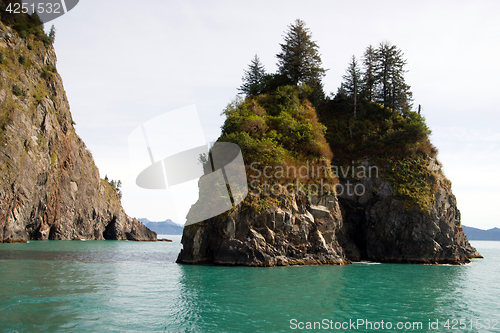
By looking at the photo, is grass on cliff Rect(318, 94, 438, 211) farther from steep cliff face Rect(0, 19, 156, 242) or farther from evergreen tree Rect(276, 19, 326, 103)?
steep cliff face Rect(0, 19, 156, 242)

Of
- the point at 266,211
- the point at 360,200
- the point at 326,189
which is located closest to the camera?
the point at 266,211

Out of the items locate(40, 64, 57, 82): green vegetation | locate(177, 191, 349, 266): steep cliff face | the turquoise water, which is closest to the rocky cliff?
locate(177, 191, 349, 266): steep cliff face

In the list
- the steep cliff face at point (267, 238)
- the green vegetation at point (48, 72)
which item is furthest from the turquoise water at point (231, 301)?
the green vegetation at point (48, 72)

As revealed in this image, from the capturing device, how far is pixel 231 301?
1764cm

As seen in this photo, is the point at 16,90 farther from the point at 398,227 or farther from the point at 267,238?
the point at 398,227

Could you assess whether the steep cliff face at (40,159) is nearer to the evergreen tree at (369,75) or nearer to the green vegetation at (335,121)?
the green vegetation at (335,121)

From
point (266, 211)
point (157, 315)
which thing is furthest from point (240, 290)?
point (266, 211)

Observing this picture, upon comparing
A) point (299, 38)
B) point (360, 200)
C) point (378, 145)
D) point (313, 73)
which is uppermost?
point (299, 38)

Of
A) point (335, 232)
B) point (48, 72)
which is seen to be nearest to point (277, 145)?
point (335, 232)

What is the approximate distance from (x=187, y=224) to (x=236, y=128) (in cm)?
1366

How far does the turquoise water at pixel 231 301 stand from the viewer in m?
13.7

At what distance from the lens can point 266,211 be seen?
1388 inches

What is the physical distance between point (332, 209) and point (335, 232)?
9.93 feet

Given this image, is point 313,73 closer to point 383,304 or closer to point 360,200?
point 360,200
